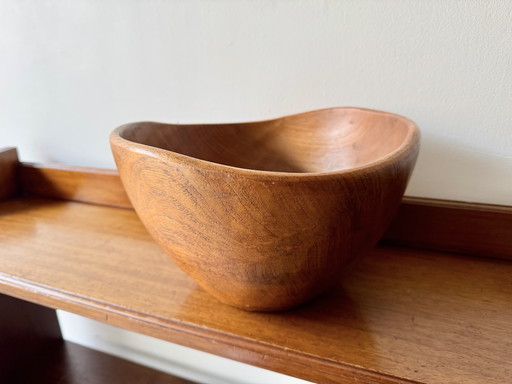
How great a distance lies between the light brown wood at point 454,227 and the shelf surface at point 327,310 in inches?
0.5

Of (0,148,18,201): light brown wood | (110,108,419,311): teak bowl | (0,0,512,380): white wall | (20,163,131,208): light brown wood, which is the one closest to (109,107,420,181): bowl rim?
(110,108,419,311): teak bowl

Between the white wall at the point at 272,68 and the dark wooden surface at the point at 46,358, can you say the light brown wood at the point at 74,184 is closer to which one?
the white wall at the point at 272,68

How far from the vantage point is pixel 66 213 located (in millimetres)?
600

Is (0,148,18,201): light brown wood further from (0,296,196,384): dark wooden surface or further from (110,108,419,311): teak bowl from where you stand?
(110,108,419,311): teak bowl

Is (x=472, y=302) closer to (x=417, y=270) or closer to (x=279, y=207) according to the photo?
(x=417, y=270)

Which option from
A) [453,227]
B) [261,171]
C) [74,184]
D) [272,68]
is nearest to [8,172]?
[74,184]

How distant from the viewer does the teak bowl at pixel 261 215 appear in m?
0.24

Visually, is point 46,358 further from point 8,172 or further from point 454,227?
point 454,227

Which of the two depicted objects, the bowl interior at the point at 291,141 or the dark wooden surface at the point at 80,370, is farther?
the dark wooden surface at the point at 80,370

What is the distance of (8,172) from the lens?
65 cm

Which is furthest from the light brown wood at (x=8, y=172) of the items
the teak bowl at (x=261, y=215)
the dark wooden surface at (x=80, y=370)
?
the teak bowl at (x=261, y=215)

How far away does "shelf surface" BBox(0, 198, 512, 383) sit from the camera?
11.6 inches

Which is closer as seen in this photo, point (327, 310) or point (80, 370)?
point (327, 310)

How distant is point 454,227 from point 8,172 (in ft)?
2.34
